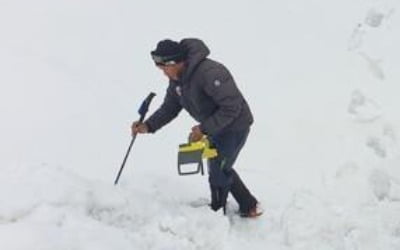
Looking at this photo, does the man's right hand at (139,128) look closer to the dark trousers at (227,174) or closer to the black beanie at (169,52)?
the dark trousers at (227,174)

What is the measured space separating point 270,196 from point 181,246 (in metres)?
1.35

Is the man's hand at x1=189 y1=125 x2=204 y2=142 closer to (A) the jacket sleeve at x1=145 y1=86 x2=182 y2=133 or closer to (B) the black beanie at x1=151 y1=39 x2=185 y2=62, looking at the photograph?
(A) the jacket sleeve at x1=145 y1=86 x2=182 y2=133

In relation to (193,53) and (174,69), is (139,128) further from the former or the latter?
(193,53)

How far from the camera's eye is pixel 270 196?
738 centimetres

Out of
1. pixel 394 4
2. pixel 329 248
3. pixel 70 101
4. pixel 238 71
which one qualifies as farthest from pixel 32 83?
pixel 394 4

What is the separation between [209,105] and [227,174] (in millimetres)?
615

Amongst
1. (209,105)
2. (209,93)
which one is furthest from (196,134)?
(209,93)

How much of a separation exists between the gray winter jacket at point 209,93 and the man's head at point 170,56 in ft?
0.17

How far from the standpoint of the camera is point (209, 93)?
243 inches

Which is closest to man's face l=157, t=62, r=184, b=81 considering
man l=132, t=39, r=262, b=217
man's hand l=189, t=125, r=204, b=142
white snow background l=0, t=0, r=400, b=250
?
man l=132, t=39, r=262, b=217

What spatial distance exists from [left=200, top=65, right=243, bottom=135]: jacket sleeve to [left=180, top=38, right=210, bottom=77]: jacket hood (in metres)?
0.11

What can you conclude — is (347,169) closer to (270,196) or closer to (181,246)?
(270,196)

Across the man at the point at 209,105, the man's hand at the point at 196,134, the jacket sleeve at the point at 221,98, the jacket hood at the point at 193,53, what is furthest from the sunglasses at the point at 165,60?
the man's hand at the point at 196,134

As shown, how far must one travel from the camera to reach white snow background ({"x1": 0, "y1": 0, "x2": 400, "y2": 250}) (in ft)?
21.0
